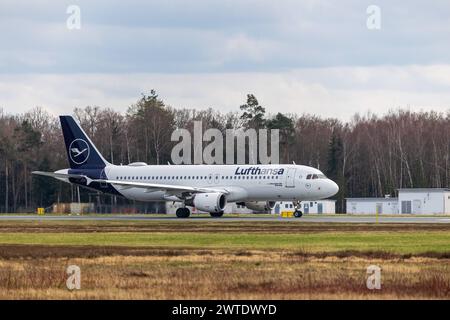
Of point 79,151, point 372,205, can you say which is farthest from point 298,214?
point 372,205

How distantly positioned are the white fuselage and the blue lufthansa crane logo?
3.19 meters

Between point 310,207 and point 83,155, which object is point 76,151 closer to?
point 83,155

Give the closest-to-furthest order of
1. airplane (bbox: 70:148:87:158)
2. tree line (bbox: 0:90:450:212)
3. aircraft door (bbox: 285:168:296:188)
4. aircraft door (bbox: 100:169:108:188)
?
aircraft door (bbox: 285:168:296:188), aircraft door (bbox: 100:169:108:188), airplane (bbox: 70:148:87:158), tree line (bbox: 0:90:450:212)

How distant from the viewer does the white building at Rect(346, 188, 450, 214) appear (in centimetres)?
10025

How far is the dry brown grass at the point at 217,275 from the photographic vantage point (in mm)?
25297

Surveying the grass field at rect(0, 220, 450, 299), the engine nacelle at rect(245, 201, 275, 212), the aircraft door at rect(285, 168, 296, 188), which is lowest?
the grass field at rect(0, 220, 450, 299)

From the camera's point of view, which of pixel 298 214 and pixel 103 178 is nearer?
pixel 298 214

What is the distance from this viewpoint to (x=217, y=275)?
29.5 meters

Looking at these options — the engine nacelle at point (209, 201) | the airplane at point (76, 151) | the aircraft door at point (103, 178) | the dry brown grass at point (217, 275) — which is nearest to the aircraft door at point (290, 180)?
the engine nacelle at point (209, 201)

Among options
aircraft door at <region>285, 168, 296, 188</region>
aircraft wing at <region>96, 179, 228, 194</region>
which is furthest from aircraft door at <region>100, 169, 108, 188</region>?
aircraft door at <region>285, 168, 296, 188</region>

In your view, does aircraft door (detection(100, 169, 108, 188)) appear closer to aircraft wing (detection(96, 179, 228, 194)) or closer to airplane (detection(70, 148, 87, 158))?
airplane (detection(70, 148, 87, 158))

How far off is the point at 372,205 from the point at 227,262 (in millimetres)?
76023

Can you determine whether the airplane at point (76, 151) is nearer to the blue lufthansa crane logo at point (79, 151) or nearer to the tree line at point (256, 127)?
the blue lufthansa crane logo at point (79, 151)
